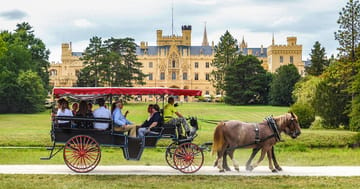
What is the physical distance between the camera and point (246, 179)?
11.4m

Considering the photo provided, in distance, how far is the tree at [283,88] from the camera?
227ft

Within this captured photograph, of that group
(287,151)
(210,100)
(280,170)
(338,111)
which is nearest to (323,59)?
(210,100)

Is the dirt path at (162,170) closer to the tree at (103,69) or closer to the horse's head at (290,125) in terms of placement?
the horse's head at (290,125)

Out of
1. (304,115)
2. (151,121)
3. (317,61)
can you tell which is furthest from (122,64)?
(151,121)

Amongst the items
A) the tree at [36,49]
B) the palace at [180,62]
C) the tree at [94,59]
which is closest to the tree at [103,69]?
the tree at [94,59]

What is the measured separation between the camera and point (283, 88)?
2729 inches

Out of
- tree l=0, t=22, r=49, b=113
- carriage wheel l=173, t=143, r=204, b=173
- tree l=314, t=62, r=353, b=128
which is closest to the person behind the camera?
carriage wheel l=173, t=143, r=204, b=173

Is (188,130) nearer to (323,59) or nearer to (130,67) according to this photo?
(323,59)

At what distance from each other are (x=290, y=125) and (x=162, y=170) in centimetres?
333

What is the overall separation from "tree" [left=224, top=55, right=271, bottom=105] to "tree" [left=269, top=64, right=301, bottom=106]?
2.80 meters

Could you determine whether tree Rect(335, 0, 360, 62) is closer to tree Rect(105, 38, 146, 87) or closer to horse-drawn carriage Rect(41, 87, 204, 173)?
horse-drawn carriage Rect(41, 87, 204, 173)

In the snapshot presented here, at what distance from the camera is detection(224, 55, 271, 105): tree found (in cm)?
7225

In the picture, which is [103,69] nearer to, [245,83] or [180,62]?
[245,83]

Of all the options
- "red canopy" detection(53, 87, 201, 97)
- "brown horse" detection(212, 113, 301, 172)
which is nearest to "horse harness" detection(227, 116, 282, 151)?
"brown horse" detection(212, 113, 301, 172)
